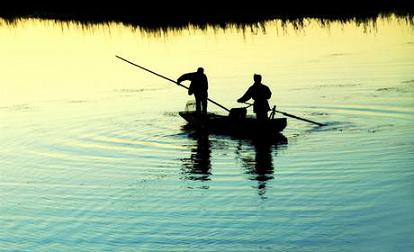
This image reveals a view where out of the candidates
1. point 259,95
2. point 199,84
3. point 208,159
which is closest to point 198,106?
point 199,84

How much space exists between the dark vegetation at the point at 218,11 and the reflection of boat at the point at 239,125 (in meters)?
24.1

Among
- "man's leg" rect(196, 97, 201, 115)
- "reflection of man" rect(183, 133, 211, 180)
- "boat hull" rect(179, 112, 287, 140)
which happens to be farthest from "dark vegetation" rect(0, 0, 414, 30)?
"reflection of man" rect(183, 133, 211, 180)

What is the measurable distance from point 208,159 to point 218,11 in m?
30.1

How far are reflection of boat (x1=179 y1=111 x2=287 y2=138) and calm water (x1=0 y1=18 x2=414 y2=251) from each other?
0.48 m

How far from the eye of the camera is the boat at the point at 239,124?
64.2ft

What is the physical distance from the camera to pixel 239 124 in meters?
20.3

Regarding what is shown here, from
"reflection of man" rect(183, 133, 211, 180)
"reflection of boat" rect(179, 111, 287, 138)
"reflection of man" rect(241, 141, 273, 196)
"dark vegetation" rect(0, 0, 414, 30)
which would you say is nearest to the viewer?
"reflection of man" rect(241, 141, 273, 196)

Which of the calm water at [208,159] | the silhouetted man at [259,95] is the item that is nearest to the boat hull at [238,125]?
the silhouetted man at [259,95]

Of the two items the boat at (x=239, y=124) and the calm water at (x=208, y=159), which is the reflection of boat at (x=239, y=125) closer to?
the boat at (x=239, y=124)

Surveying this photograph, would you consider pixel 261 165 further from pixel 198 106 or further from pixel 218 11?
pixel 218 11

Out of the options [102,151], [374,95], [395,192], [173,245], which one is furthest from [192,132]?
[173,245]

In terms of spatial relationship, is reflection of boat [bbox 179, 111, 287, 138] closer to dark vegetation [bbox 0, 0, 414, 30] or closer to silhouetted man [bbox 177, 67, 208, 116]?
silhouetted man [bbox 177, 67, 208, 116]

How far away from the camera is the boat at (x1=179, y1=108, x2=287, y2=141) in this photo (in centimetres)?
1956

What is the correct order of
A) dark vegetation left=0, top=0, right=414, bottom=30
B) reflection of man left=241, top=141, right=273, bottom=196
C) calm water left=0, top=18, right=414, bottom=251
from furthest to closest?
dark vegetation left=0, top=0, right=414, bottom=30
reflection of man left=241, top=141, right=273, bottom=196
calm water left=0, top=18, right=414, bottom=251
